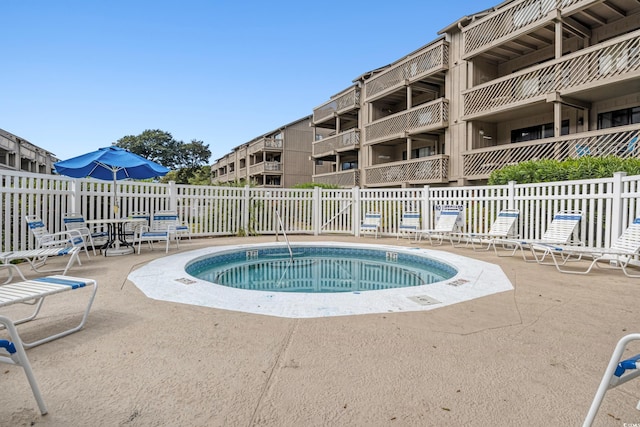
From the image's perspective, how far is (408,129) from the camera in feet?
58.3

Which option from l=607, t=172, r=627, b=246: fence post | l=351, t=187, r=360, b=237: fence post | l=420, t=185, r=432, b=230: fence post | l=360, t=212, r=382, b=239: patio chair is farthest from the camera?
l=351, t=187, r=360, b=237: fence post

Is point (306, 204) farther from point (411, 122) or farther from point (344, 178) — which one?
point (344, 178)

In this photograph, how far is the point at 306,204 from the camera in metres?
12.1

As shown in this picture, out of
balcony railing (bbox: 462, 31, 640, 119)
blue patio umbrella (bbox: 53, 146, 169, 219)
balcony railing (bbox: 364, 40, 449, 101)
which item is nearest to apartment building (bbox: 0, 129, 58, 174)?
blue patio umbrella (bbox: 53, 146, 169, 219)

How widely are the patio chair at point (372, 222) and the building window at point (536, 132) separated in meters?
8.37

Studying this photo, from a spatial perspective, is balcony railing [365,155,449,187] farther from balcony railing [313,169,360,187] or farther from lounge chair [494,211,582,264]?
lounge chair [494,211,582,264]

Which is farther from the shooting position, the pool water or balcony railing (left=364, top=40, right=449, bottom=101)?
balcony railing (left=364, top=40, right=449, bottom=101)

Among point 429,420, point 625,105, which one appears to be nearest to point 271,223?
point 429,420

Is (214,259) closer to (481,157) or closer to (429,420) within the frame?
(429,420)

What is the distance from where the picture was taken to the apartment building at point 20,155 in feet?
78.1

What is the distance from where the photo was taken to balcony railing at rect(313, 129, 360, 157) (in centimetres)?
2195

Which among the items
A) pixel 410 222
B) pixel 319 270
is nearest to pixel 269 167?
pixel 410 222

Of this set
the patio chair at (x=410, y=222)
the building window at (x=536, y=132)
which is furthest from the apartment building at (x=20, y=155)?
the building window at (x=536, y=132)

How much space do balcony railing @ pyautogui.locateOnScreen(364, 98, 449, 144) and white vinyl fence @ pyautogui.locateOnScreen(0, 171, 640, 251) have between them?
700 cm
